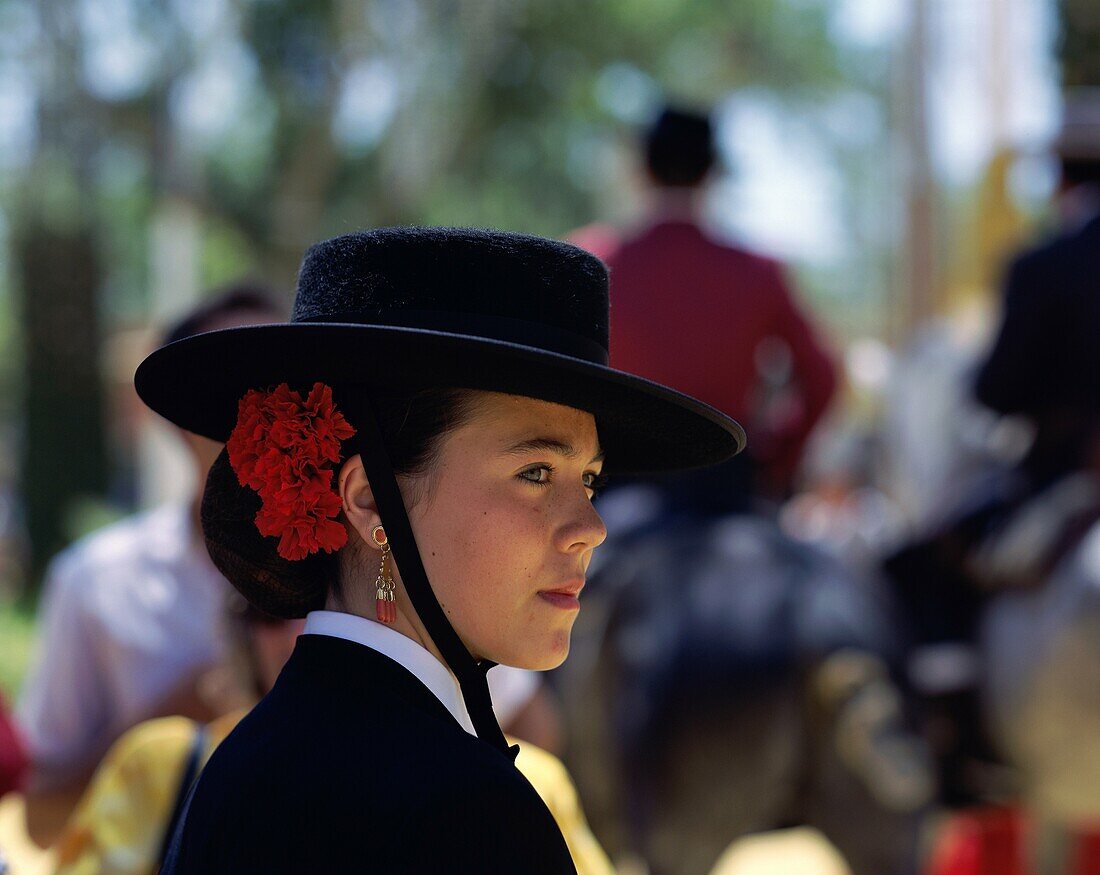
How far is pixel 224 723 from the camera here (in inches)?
87.9

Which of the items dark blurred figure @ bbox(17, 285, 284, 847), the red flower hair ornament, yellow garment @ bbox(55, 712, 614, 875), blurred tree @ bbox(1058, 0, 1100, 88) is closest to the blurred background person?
yellow garment @ bbox(55, 712, 614, 875)

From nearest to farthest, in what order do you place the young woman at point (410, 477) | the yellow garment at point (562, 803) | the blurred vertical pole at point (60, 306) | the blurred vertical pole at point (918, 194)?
the young woman at point (410, 477)
the yellow garment at point (562, 803)
the blurred vertical pole at point (918, 194)
the blurred vertical pole at point (60, 306)

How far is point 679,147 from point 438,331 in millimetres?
3059

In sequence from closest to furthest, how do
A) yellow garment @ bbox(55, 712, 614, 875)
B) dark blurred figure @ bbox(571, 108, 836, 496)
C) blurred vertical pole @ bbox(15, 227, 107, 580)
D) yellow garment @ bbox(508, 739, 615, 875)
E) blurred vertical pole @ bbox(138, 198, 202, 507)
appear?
1. yellow garment @ bbox(508, 739, 615, 875)
2. yellow garment @ bbox(55, 712, 614, 875)
3. dark blurred figure @ bbox(571, 108, 836, 496)
4. blurred vertical pole @ bbox(138, 198, 202, 507)
5. blurred vertical pole @ bbox(15, 227, 107, 580)

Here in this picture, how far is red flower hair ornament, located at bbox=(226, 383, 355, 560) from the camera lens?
1406 mm

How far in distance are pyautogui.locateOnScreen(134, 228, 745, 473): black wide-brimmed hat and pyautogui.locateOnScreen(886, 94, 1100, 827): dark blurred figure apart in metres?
2.96

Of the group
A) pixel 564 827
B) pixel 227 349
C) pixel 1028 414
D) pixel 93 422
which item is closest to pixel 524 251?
pixel 227 349

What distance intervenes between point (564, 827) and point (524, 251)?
0.81m

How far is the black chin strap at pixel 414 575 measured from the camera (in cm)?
138

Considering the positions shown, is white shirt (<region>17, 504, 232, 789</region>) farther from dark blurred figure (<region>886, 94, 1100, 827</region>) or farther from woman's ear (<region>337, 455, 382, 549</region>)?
dark blurred figure (<region>886, 94, 1100, 827</region>)

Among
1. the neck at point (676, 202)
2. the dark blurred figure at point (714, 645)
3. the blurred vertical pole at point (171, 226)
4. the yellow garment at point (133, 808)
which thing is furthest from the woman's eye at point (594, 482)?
the blurred vertical pole at point (171, 226)

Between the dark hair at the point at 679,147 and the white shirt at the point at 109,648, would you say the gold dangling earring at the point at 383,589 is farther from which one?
the dark hair at the point at 679,147

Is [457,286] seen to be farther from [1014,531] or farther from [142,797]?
[1014,531]

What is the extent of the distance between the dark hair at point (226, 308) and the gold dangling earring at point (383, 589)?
1.69 metres
